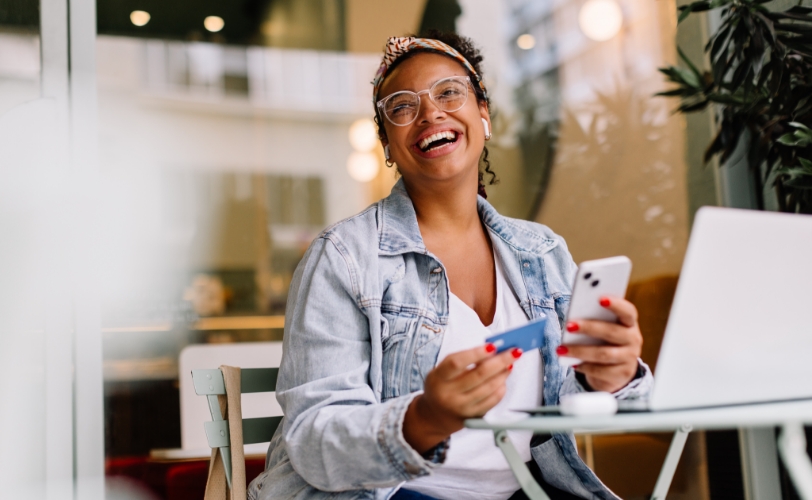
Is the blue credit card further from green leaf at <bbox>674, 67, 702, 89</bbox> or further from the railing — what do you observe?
the railing

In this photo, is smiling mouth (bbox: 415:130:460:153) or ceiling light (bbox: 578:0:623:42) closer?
smiling mouth (bbox: 415:130:460:153)

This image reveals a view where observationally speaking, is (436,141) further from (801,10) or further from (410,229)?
(801,10)

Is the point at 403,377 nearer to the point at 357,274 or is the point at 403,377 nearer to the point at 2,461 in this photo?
the point at 357,274

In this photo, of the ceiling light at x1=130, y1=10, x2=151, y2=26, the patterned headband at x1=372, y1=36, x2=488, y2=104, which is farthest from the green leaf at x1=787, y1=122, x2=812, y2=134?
the ceiling light at x1=130, y1=10, x2=151, y2=26

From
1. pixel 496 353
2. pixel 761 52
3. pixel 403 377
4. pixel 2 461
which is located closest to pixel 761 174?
pixel 761 52

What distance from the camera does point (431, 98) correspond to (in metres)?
1.54

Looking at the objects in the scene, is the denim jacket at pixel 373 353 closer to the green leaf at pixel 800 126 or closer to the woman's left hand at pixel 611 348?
the woman's left hand at pixel 611 348

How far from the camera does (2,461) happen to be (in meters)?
2.24

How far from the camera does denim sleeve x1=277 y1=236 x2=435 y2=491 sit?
1029 millimetres

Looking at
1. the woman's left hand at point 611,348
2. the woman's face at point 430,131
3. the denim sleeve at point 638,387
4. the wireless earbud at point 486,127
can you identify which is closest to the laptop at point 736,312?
the woman's left hand at point 611,348

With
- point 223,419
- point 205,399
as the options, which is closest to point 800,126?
point 223,419

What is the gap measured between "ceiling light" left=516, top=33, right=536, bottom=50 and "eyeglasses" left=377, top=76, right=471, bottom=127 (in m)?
2.91

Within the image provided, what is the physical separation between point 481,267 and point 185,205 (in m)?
3.02

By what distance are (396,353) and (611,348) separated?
0.44 m
